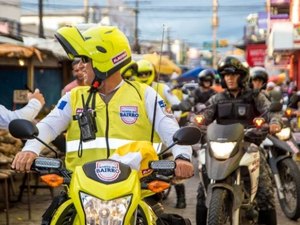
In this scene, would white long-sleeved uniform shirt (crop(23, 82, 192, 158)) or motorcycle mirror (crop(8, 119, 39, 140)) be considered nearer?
motorcycle mirror (crop(8, 119, 39, 140))

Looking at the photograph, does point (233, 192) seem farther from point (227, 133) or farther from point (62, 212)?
point (62, 212)

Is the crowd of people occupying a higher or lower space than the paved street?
higher

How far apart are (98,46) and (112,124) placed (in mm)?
457

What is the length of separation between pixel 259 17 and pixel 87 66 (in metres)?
40.3

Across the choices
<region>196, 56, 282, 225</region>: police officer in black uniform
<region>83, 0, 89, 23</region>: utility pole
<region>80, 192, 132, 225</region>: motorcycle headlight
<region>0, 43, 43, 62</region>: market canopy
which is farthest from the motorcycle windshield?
<region>83, 0, 89, 23</region>: utility pole

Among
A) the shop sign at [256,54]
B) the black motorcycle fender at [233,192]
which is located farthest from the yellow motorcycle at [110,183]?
the shop sign at [256,54]

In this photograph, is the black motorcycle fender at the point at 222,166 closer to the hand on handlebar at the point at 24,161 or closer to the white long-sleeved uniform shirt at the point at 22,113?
the white long-sleeved uniform shirt at the point at 22,113

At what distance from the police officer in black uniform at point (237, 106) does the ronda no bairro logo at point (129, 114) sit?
8.26 feet

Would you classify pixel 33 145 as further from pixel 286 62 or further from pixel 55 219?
pixel 286 62

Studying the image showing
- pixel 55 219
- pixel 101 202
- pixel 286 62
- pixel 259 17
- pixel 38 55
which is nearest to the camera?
pixel 101 202

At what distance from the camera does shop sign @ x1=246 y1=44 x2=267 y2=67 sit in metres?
44.8

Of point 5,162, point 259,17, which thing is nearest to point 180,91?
point 5,162

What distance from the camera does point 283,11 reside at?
36.1 m

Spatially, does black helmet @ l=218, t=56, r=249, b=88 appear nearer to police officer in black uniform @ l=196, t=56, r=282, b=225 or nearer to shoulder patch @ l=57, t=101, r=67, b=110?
police officer in black uniform @ l=196, t=56, r=282, b=225
